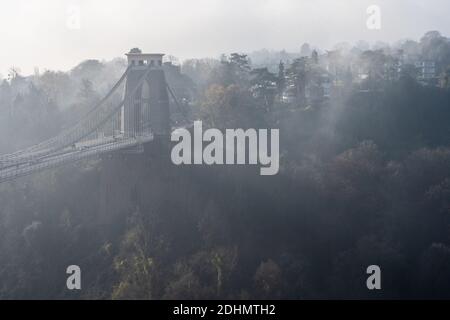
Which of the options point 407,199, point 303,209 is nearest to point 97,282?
point 303,209

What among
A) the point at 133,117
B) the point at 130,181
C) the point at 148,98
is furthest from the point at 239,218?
the point at 148,98

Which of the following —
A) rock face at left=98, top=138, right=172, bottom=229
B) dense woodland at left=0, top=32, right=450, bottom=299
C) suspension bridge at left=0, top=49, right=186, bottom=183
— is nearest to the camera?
dense woodland at left=0, top=32, right=450, bottom=299

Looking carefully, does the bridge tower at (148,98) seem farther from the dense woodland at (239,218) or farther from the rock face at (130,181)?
the dense woodland at (239,218)

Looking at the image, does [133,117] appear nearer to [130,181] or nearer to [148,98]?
[148,98]

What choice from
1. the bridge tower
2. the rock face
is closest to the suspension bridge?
the bridge tower

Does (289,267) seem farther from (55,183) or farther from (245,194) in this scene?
(55,183)

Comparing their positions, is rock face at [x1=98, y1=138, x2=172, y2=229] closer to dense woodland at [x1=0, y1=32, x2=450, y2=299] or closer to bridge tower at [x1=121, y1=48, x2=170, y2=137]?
dense woodland at [x1=0, y1=32, x2=450, y2=299]
